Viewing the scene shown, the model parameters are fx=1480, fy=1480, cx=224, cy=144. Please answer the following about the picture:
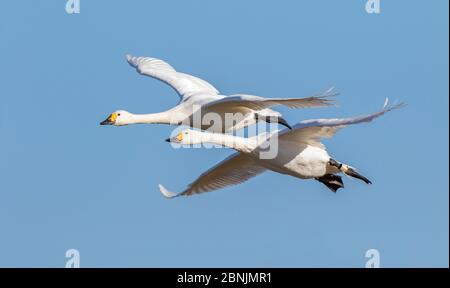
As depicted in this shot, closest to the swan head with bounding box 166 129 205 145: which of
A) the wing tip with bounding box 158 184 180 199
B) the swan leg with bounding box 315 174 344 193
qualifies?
the wing tip with bounding box 158 184 180 199

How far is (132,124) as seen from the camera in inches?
1075

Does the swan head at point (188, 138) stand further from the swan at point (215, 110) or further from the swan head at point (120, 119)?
the swan head at point (120, 119)

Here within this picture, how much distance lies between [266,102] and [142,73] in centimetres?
634

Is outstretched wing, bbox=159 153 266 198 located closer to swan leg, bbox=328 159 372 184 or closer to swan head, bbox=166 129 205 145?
swan head, bbox=166 129 205 145

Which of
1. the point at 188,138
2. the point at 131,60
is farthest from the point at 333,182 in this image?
the point at 131,60

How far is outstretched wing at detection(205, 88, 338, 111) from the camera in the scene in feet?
76.6

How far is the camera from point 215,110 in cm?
2581

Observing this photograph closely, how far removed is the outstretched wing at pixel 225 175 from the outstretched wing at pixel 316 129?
1.52m

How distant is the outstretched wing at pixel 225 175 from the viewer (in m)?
25.7

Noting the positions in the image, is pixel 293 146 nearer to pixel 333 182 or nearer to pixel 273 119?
pixel 273 119

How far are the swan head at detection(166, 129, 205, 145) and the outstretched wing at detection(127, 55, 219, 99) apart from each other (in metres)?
3.43

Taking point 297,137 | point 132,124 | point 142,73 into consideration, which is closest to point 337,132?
point 297,137

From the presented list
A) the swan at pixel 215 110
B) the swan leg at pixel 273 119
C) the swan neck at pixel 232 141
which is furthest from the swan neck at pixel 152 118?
the swan neck at pixel 232 141
